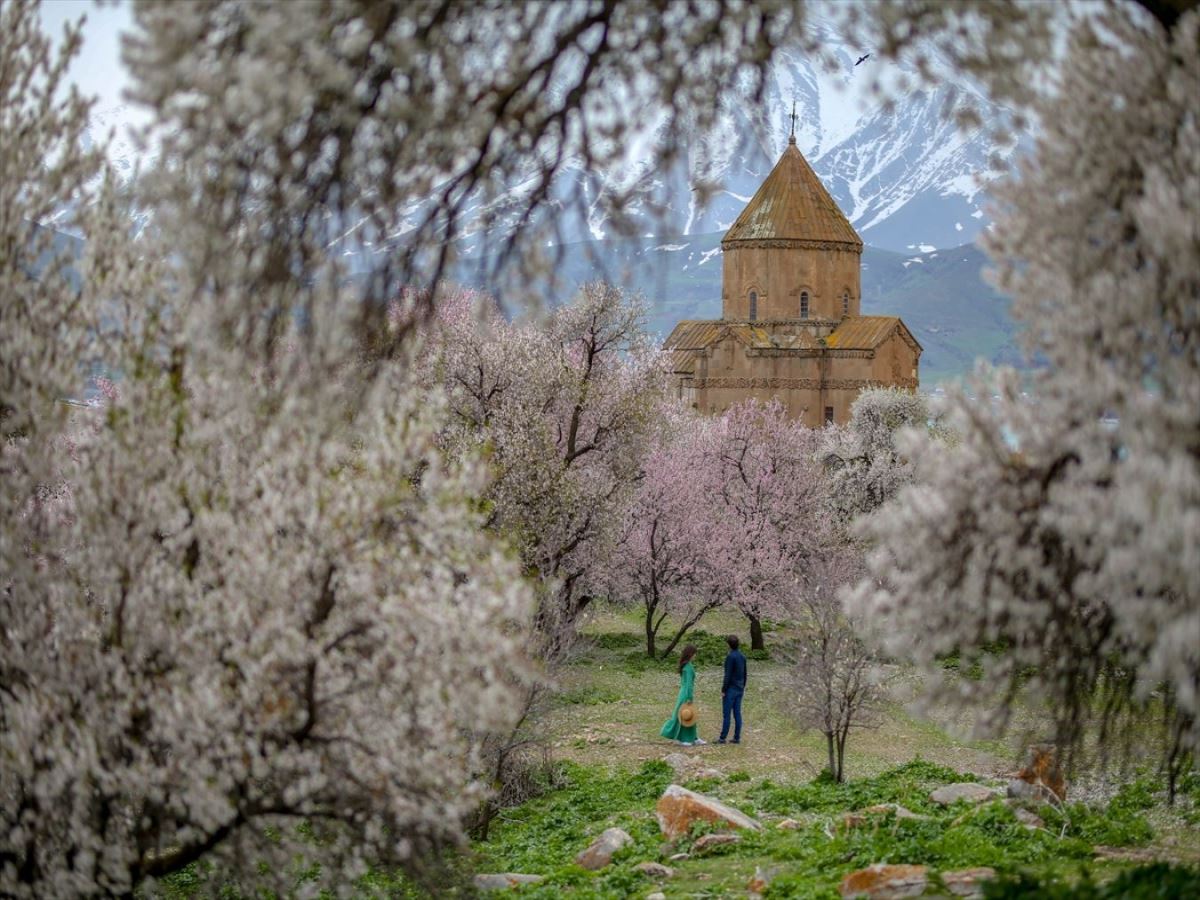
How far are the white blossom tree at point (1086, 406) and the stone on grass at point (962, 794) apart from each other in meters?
6.64

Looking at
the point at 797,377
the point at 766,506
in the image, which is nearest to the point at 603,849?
the point at 766,506

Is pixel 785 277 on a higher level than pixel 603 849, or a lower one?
higher

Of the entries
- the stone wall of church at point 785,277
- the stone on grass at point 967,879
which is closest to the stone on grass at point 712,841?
the stone on grass at point 967,879

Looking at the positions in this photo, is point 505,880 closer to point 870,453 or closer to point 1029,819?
point 1029,819

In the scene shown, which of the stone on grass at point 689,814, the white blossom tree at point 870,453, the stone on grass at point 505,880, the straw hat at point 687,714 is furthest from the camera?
the white blossom tree at point 870,453

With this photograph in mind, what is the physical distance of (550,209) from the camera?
9.34 meters

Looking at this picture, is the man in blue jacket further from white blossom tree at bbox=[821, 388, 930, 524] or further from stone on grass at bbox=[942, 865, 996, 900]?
white blossom tree at bbox=[821, 388, 930, 524]

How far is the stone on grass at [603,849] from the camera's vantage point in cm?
1439

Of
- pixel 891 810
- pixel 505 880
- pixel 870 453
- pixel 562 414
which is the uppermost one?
pixel 870 453

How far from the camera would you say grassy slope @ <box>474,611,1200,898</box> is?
1220cm

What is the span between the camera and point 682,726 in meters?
24.3

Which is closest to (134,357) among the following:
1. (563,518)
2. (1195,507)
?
(1195,507)

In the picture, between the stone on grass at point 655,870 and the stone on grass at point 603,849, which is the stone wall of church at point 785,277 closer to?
the stone on grass at point 603,849

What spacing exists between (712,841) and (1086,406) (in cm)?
840
